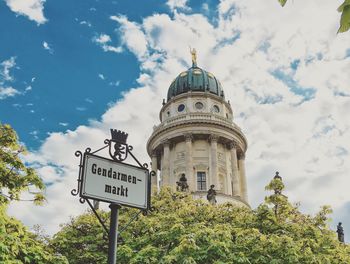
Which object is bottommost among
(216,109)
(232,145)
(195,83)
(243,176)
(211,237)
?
(211,237)

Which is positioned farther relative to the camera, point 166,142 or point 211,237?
point 166,142

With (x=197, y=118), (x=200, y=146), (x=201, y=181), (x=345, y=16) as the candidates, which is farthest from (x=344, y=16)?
(x=200, y=146)

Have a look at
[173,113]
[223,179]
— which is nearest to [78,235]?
[223,179]

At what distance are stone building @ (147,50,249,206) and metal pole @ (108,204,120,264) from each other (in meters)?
46.7

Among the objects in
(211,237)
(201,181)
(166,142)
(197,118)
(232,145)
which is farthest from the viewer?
(232,145)

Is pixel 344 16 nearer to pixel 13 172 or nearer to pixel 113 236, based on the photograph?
pixel 113 236

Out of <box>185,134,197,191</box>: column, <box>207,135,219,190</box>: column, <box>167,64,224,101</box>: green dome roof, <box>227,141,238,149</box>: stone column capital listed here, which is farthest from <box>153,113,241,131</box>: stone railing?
<box>167,64,224,101</box>: green dome roof

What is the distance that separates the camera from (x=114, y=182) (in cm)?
535

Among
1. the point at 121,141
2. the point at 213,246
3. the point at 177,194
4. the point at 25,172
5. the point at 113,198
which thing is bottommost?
the point at 113,198

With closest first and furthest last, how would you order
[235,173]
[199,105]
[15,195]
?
[15,195] < [235,173] < [199,105]

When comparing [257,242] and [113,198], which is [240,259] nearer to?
[257,242]

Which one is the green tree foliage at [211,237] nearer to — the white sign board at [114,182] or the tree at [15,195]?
the tree at [15,195]

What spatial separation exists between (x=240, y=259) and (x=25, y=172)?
9.74 m

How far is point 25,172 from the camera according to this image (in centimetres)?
1376
